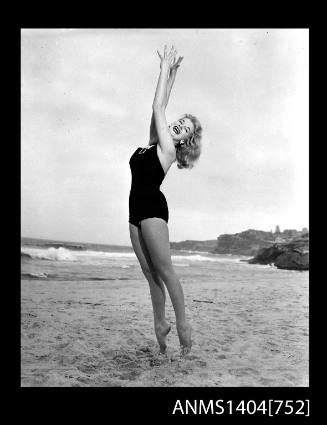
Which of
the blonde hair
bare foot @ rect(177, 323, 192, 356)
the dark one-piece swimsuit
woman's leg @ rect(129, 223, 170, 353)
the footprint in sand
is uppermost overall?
the blonde hair

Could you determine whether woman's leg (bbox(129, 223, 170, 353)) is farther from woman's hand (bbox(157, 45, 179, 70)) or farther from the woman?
woman's hand (bbox(157, 45, 179, 70))

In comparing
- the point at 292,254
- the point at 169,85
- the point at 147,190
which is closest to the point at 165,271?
the point at 147,190

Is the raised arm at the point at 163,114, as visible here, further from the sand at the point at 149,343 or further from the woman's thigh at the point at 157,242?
the sand at the point at 149,343

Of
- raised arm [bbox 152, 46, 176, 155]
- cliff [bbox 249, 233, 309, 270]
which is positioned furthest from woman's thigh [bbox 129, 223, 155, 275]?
cliff [bbox 249, 233, 309, 270]

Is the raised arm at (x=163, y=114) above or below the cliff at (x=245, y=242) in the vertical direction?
above

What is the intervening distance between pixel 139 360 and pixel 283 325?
1.91m

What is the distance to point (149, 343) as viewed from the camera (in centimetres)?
328

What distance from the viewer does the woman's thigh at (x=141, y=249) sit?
2.72 metres

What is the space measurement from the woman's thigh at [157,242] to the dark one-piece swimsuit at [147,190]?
52 millimetres

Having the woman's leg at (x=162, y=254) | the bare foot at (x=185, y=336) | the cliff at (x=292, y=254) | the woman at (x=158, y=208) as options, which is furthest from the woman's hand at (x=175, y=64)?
the cliff at (x=292, y=254)

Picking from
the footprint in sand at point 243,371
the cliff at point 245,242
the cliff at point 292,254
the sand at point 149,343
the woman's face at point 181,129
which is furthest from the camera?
the cliff at point 245,242

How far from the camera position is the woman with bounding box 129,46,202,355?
2604 millimetres

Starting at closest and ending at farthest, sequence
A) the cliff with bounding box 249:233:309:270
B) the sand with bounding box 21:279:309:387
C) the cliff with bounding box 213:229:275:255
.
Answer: the sand with bounding box 21:279:309:387 → the cliff with bounding box 249:233:309:270 → the cliff with bounding box 213:229:275:255

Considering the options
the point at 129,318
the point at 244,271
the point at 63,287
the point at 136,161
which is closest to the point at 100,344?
the point at 129,318
